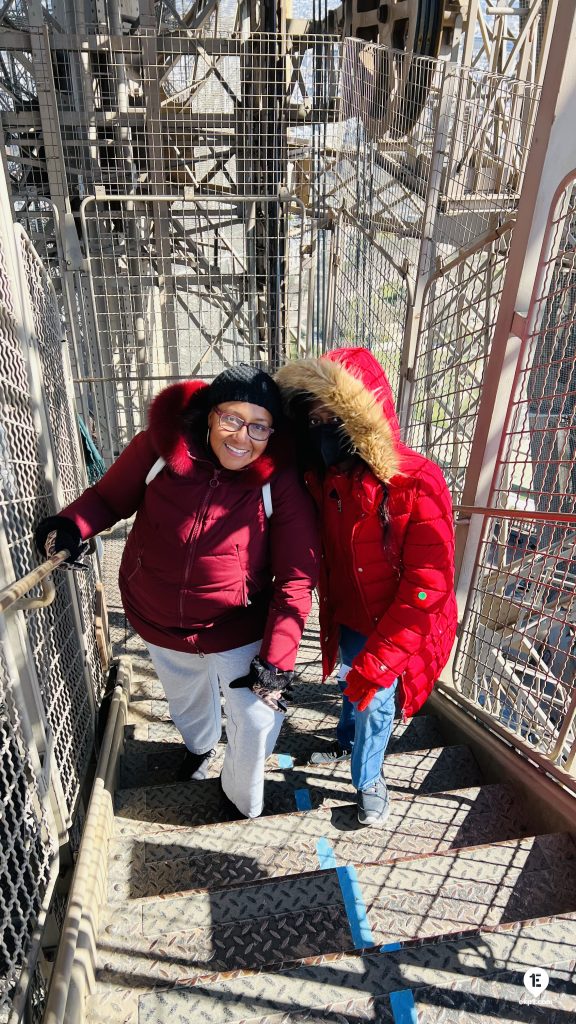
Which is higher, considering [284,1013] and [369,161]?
[369,161]

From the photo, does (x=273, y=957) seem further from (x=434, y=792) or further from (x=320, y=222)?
(x=320, y=222)

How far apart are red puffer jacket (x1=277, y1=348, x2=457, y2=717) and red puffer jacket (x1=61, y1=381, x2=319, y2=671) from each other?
0.49 ft

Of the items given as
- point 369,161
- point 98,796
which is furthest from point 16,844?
point 369,161

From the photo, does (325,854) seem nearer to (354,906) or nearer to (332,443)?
(354,906)

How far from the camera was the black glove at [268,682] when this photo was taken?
7.23 ft

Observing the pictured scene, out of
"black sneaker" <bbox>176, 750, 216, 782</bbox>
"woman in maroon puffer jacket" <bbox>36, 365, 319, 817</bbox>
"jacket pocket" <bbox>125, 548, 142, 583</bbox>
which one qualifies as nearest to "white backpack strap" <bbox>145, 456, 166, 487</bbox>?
"woman in maroon puffer jacket" <bbox>36, 365, 319, 817</bbox>

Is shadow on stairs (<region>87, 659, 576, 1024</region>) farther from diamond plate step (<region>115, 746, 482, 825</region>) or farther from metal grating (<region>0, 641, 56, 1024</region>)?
metal grating (<region>0, 641, 56, 1024</region>)

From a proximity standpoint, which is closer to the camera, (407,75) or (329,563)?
(329,563)

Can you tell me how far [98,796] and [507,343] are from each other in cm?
224

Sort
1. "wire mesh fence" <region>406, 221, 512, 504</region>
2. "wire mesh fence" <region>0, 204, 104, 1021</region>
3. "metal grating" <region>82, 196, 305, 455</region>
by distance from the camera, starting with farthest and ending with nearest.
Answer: "metal grating" <region>82, 196, 305, 455</region>, "wire mesh fence" <region>406, 221, 512, 504</region>, "wire mesh fence" <region>0, 204, 104, 1021</region>

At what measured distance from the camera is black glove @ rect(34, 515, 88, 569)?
7.08 ft

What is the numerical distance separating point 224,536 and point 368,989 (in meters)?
1.31

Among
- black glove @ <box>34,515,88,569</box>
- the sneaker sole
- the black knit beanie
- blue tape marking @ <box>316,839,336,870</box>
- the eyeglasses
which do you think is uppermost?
the black knit beanie

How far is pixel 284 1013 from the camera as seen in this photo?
1728mm
